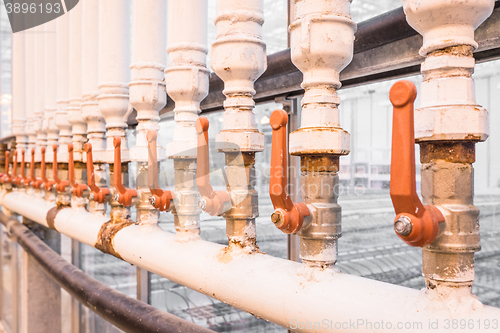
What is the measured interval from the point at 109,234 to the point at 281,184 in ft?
2.28

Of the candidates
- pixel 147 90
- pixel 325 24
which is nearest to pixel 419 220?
pixel 325 24

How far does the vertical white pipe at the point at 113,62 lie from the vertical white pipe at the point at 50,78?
0.69m

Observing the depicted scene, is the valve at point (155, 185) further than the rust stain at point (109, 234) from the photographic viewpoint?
No

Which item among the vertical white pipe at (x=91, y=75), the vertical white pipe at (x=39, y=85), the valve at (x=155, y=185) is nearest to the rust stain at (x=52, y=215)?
the vertical white pipe at (x=91, y=75)

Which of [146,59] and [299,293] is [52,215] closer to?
[146,59]

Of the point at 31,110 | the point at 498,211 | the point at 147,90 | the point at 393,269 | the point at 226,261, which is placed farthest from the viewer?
the point at 393,269

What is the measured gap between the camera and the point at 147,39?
1053 millimetres

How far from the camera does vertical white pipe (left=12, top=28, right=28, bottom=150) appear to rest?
237 cm

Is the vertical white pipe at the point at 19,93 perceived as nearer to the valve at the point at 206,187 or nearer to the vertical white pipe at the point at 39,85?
the vertical white pipe at the point at 39,85

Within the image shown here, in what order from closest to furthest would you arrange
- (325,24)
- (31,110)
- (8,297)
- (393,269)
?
(325,24)
(31,110)
(8,297)
(393,269)

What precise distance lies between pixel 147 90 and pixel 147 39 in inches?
5.1

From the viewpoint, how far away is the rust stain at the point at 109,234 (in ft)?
3.63

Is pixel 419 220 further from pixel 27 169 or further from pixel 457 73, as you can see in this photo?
pixel 27 169

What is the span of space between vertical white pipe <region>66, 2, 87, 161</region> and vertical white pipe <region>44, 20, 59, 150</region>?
0.34 meters
